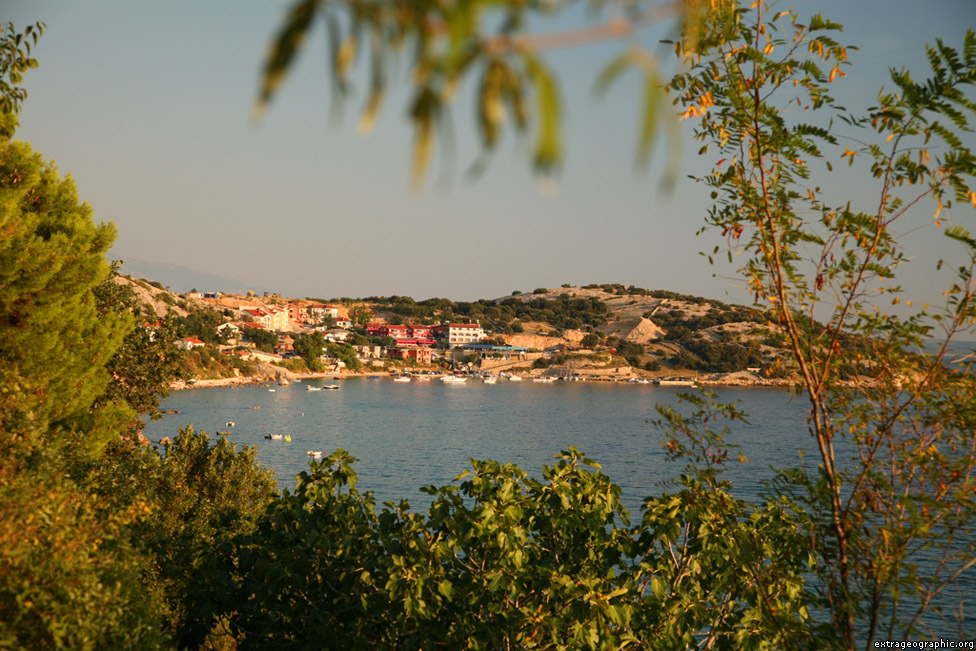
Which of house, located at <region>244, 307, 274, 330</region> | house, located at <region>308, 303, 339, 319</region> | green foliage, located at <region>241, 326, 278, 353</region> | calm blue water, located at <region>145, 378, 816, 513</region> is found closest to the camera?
calm blue water, located at <region>145, 378, 816, 513</region>

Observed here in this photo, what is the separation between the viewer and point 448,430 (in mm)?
56719

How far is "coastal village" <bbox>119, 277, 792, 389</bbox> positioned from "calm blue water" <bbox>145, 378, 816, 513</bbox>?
19.8m

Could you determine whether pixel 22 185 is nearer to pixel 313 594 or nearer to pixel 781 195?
pixel 313 594

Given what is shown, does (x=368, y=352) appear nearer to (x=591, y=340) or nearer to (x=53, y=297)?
(x=591, y=340)

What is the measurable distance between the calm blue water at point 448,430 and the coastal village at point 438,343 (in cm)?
1985

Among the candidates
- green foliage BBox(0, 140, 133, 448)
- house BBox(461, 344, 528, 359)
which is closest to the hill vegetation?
green foliage BBox(0, 140, 133, 448)

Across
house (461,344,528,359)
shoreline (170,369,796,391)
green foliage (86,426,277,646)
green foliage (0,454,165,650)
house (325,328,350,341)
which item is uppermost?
green foliage (0,454,165,650)

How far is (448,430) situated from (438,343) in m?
92.3

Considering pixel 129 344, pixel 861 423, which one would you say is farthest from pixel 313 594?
pixel 129 344

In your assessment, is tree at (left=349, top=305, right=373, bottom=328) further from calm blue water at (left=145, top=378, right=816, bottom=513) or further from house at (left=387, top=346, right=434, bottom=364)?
calm blue water at (left=145, top=378, right=816, bottom=513)

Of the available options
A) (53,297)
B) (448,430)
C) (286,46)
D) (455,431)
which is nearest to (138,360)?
(53,297)

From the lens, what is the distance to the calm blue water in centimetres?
3875

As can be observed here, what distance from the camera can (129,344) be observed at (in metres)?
18.9

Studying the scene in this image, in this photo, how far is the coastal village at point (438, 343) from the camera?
110375mm
